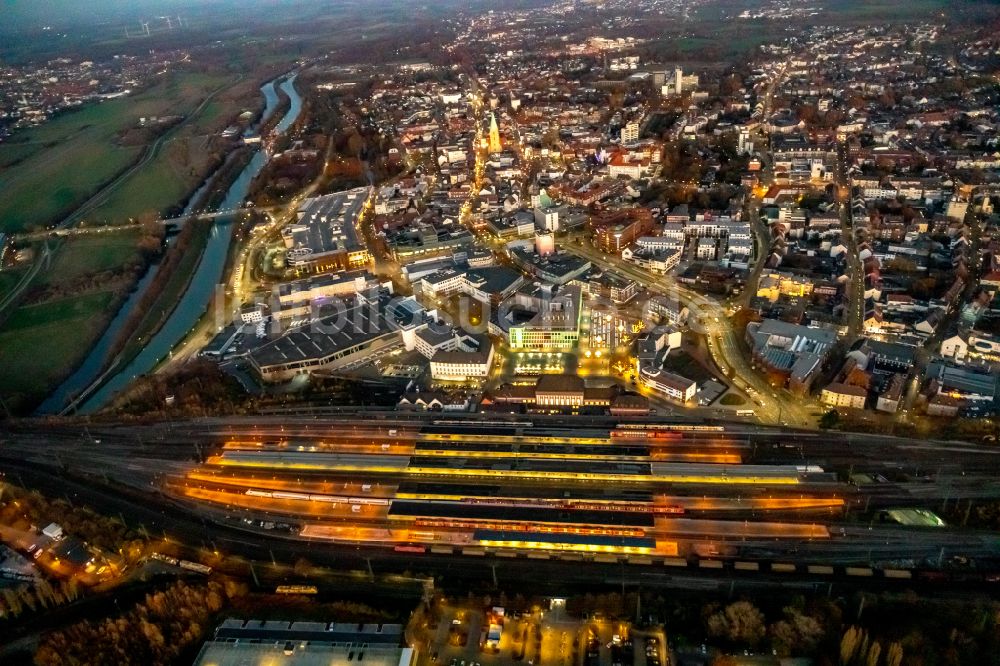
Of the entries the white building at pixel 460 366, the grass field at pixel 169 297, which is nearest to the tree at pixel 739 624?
the white building at pixel 460 366

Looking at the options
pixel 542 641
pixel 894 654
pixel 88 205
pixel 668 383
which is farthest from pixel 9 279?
pixel 894 654

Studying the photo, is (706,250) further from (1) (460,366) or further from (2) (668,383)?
(1) (460,366)

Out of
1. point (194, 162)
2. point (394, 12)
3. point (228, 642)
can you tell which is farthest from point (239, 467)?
point (394, 12)

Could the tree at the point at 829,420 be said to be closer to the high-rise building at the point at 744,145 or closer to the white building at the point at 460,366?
the white building at the point at 460,366

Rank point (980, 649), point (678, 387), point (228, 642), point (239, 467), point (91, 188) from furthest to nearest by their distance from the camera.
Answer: point (91, 188) → point (678, 387) → point (239, 467) → point (228, 642) → point (980, 649)

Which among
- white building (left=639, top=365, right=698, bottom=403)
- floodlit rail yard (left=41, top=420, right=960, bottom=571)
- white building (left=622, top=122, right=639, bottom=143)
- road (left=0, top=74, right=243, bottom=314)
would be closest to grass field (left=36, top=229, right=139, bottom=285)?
road (left=0, top=74, right=243, bottom=314)

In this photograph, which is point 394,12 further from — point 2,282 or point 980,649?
point 980,649
